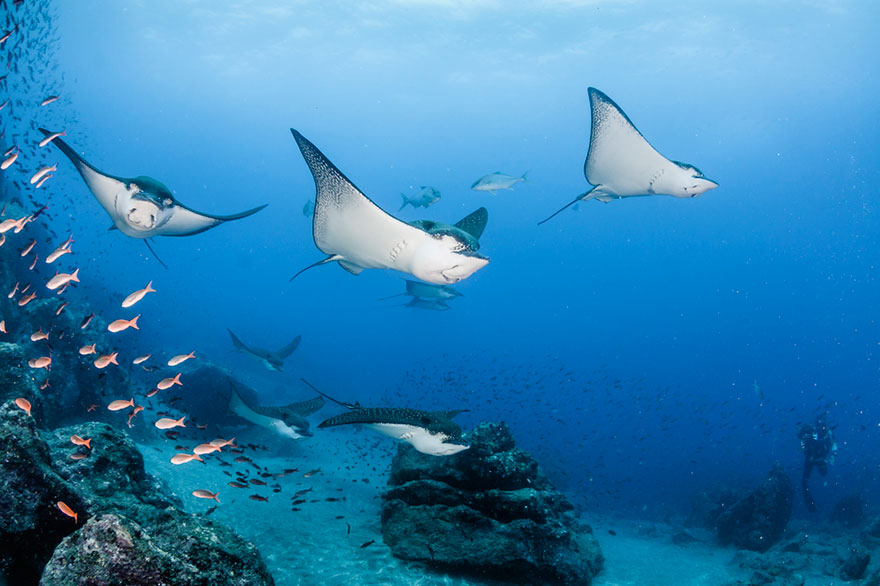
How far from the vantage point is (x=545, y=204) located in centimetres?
7194

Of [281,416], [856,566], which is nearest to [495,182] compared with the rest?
[281,416]

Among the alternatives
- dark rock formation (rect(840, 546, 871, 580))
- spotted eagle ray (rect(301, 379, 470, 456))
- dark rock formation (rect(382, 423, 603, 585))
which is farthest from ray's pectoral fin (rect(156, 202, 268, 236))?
dark rock formation (rect(840, 546, 871, 580))

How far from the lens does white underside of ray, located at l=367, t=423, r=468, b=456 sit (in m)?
4.49

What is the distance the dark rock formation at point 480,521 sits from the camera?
5.38 metres

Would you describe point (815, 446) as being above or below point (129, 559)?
below

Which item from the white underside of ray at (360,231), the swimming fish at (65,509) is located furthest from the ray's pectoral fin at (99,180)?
the swimming fish at (65,509)

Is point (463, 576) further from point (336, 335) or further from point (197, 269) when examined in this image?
point (197, 269)

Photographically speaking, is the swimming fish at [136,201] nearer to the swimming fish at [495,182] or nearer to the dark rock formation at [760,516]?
the swimming fish at [495,182]

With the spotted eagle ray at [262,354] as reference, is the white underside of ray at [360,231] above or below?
above

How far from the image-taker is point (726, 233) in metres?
69.8

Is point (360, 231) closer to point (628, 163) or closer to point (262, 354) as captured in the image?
point (628, 163)

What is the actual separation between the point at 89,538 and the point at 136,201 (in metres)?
3.32

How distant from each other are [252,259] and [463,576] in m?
119

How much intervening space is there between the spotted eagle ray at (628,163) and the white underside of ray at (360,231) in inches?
86.0
